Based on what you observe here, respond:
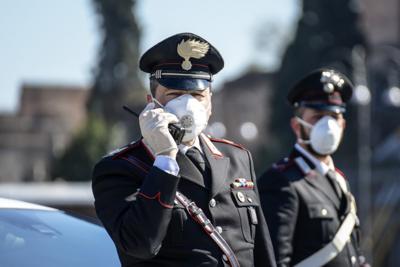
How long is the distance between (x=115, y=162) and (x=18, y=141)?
57.6 meters

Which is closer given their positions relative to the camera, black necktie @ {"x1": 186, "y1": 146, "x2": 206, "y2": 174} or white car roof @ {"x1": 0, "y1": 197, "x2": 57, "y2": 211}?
black necktie @ {"x1": 186, "y1": 146, "x2": 206, "y2": 174}

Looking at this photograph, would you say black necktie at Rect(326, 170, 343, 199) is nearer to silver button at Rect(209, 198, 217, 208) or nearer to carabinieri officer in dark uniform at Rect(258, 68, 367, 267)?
carabinieri officer in dark uniform at Rect(258, 68, 367, 267)

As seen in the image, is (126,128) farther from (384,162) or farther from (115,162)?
(115,162)

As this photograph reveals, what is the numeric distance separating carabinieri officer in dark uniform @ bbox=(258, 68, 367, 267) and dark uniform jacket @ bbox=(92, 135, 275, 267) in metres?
1.15

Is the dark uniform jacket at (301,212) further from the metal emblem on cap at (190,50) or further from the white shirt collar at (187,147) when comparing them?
the metal emblem on cap at (190,50)

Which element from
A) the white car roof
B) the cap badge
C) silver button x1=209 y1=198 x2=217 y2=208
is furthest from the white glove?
the cap badge

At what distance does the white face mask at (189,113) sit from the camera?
13.4 ft

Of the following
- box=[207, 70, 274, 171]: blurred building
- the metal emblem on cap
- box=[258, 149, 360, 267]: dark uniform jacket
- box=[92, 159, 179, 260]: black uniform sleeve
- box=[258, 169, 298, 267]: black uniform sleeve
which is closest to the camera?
box=[92, 159, 179, 260]: black uniform sleeve

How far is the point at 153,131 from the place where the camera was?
3982 mm

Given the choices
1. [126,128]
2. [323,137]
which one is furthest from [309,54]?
[323,137]

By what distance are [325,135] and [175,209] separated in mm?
1967

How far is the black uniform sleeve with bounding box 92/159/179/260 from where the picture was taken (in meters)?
3.88

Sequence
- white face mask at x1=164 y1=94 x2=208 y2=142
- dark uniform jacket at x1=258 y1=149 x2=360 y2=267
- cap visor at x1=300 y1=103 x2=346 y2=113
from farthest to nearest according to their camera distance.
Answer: cap visor at x1=300 y1=103 x2=346 y2=113 → dark uniform jacket at x1=258 y1=149 x2=360 y2=267 → white face mask at x1=164 y1=94 x2=208 y2=142

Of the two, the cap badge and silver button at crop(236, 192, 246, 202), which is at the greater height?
the cap badge
